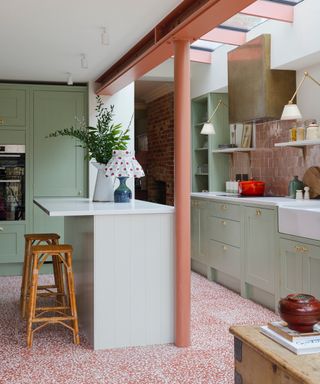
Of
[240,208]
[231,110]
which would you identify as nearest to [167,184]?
[231,110]

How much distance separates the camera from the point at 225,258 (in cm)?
561

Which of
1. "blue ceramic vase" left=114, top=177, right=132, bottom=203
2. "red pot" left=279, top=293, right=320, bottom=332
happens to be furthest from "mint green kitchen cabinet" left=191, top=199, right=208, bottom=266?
"red pot" left=279, top=293, right=320, bottom=332

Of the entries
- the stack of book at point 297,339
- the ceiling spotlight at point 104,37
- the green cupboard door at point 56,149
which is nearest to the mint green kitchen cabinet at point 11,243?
the green cupboard door at point 56,149

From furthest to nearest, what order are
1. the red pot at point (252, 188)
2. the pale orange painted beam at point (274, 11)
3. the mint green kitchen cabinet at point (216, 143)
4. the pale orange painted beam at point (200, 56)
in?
the mint green kitchen cabinet at point (216, 143), the pale orange painted beam at point (200, 56), the red pot at point (252, 188), the pale orange painted beam at point (274, 11)

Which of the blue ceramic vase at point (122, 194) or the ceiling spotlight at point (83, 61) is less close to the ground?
the ceiling spotlight at point (83, 61)

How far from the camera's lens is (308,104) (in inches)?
208

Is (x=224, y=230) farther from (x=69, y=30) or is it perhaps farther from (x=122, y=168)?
(x=69, y=30)

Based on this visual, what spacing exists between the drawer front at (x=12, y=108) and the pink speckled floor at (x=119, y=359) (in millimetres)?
2661

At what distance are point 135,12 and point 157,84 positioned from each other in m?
4.76

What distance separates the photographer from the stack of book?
5.87 ft

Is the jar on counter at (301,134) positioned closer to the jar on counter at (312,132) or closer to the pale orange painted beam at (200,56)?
the jar on counter at (312,132)

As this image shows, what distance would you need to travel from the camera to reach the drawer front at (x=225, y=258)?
536 centimetres

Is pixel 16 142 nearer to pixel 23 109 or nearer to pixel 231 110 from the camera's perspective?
pixel 23 109

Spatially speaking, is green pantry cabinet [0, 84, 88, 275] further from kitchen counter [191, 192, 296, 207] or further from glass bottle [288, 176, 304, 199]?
glass bottle [288, 176, 304, 199]
